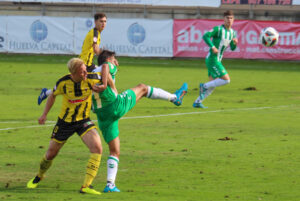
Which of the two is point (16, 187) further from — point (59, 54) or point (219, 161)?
point (59, 54)

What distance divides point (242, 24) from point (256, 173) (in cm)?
2646

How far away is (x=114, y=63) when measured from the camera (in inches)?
354

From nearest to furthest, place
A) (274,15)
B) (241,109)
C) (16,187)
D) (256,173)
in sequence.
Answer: (16,187) → (256,173) → (241,109) → (274,15)

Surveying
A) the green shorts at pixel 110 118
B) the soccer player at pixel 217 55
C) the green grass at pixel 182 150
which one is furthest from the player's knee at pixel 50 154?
the soccer player at pixel 217 55

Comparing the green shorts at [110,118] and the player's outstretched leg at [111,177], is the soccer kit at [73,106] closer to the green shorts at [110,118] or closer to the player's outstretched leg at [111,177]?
the green shorts at [110,118]

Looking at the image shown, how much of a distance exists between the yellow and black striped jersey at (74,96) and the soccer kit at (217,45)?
959 cm

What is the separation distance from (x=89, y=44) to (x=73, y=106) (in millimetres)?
6039

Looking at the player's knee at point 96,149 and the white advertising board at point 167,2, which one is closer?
the player's knee at point 96,149

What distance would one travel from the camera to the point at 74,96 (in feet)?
27.5

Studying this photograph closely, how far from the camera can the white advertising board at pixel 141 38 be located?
35.8 meters

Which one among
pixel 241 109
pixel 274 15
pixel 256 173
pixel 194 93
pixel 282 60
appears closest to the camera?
pixel 256 173

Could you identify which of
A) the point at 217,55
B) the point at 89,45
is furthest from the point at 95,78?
the point at 217,55

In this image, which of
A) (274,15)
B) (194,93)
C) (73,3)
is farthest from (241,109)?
(73,3)

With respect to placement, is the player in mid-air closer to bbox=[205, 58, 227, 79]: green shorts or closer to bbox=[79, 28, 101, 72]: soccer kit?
bbox=[79, 28, 101, 72]: soccer kit
